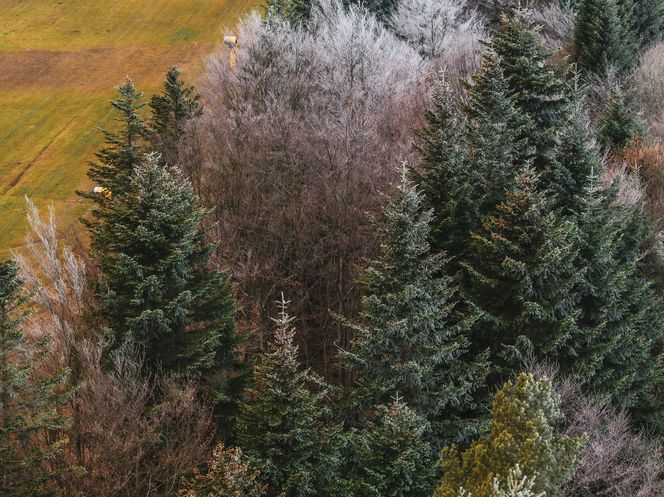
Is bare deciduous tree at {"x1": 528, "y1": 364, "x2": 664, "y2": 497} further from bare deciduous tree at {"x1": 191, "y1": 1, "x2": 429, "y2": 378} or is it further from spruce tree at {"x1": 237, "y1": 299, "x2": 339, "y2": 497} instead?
bare deciduous tree at {"x1": 191, "y1": 1, "x2": 429, "y2": 378}

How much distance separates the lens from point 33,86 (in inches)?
2361

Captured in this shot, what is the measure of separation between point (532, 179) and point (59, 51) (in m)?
60.0

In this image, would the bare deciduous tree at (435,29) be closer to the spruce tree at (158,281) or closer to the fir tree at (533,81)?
the fir tree at (533,81)

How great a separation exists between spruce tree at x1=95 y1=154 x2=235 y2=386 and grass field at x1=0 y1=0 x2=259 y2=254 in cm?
2917

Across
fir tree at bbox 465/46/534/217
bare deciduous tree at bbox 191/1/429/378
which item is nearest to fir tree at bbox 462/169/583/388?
fir tree at bbox 465/46/534/217

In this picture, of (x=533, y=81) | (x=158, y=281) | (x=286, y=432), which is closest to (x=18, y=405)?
(x=158, y=281)

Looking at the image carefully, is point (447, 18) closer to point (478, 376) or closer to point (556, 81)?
point (556, 81)

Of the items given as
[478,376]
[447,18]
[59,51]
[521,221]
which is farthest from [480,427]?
[59,51]

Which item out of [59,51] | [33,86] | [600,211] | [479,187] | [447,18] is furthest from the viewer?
[59,51]

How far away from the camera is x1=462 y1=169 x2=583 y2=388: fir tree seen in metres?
18.5

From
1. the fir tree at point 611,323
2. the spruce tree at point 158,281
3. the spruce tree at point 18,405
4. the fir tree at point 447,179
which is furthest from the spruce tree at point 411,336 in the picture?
the spruce tree at point 18,405

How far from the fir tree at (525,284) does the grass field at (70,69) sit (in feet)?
112

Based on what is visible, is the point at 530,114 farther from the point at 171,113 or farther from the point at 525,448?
the point at 171,113

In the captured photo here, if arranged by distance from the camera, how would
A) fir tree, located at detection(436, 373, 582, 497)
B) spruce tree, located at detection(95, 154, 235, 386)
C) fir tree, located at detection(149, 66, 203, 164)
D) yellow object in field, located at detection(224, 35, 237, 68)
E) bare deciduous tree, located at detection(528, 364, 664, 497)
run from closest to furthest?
fir tree, located at detection(436, 373, 582, 497), bare deciduous tree, located at detection(528, 364, 664, 497), spruce tree, located at detection(95, 154, 235, 386), fir tree, located at detection(149, 66, 203, 164), yellow object in field, located at detection(224, 35, 237, 68)
